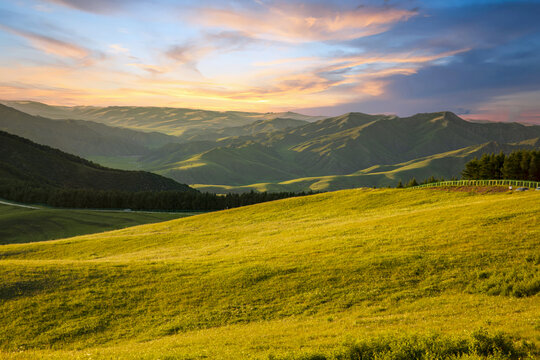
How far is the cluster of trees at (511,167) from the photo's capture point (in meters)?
99.8

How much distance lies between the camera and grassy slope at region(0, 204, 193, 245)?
10229 cm

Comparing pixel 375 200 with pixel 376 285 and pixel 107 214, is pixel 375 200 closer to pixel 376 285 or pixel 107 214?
pixel 376 285

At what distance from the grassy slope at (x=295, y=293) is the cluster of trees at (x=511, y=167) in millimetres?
72568

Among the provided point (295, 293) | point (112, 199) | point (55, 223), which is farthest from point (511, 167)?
point (112, 199)

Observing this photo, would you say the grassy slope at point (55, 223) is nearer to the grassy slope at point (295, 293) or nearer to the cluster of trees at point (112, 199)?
the cluster of trees at point (112, 199)

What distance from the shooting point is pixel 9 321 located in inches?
955

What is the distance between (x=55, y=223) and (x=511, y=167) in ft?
491

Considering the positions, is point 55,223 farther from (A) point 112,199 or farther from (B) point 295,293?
(B) point 295,293

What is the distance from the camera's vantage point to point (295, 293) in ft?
83.7

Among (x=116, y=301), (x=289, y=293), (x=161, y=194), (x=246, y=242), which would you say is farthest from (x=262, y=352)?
(x=161, y=194)

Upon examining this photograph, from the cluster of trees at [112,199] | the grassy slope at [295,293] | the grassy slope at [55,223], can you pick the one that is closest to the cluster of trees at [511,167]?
the grassy slope at [295,293]

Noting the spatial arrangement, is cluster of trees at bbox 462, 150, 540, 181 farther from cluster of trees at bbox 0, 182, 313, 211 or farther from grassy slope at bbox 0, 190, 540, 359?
cluster of trees at bbox 0, 182, 313, 211

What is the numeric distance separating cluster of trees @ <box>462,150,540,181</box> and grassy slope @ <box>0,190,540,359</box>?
238 ft

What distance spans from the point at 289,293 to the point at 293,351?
36.9 ft
